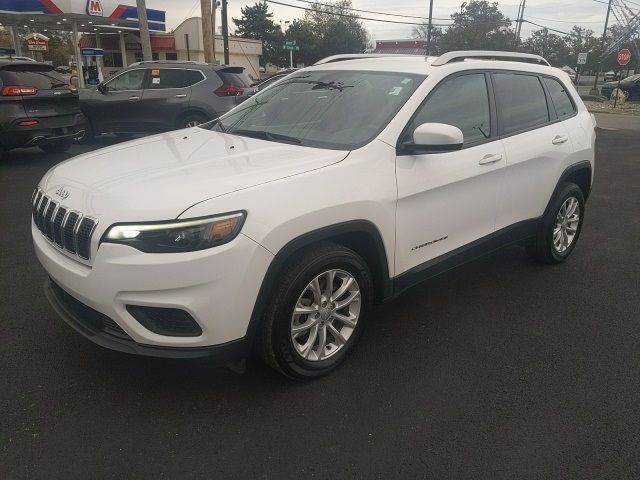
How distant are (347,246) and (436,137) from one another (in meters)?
0.79

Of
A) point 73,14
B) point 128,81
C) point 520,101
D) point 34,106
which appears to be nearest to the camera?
point 520,101

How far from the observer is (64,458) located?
2412mm

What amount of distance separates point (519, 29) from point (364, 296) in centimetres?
6757

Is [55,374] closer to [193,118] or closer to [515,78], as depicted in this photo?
[515,78]

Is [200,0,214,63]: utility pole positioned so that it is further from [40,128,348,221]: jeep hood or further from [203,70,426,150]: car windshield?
[40,128,348,221]: jeep hood

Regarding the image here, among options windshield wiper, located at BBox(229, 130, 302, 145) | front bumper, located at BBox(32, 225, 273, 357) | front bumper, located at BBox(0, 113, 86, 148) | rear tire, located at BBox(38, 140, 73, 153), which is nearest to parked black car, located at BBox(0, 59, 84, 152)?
front bumper, located at BBox(0, 113, 86, 148)

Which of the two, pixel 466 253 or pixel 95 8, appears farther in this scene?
pixel 95 8

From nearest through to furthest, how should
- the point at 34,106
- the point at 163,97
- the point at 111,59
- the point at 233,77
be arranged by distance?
the point at 34,106, the point at 163,97, the point at 233,77, the point at 111,59

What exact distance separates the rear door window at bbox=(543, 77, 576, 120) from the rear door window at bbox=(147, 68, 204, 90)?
7.60 m

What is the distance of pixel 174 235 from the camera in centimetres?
239

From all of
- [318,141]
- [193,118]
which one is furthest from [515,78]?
[193,118]

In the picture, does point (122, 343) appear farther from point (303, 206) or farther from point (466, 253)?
point (466, 253)

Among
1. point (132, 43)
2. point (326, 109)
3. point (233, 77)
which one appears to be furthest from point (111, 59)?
point (326, 109)

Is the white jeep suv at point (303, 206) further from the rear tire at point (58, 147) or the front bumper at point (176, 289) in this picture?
the rear tire at point (58, 147)
